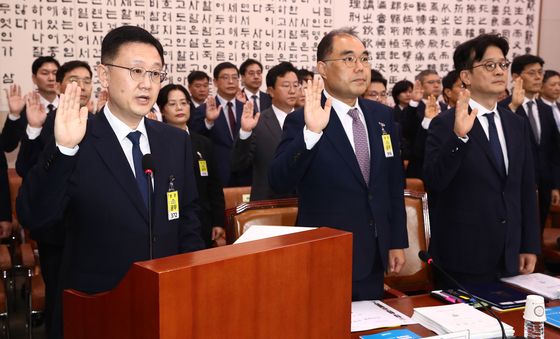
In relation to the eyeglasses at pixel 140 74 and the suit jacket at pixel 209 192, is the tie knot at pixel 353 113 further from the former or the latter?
the suit jacket at pixel 209 192

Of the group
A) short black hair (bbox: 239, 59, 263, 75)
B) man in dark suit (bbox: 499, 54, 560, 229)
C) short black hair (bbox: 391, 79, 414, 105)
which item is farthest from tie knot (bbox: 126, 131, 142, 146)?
short black hair (bbox: 391, 79, 414, 105)

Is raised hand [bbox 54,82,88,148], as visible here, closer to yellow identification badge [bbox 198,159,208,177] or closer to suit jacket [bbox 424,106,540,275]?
suit jacket [bbox 424,106,540,275]

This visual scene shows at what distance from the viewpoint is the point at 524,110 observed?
505 centimetres

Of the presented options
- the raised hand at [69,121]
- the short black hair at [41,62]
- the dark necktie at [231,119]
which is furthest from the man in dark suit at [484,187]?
the short black hair at [41,62]

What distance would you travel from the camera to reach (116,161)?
1868 millimetres

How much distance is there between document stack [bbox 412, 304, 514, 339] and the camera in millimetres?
1598

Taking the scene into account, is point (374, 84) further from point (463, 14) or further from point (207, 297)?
point (207, 297)

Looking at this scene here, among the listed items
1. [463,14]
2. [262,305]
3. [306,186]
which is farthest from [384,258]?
[463,14]

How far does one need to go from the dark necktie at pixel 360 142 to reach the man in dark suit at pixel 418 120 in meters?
1.86

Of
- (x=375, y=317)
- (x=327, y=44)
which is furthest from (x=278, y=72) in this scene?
(x=375, y=317)

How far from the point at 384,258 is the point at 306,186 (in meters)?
0.42

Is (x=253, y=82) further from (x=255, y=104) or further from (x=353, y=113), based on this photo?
(x=353, y=113)

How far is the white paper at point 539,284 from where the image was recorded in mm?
2023

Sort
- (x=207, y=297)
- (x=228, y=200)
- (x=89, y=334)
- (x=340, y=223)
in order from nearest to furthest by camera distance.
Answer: (x=207, y=297), (x=89, y=334), (x=340, y=223), (x=228, y=200)
